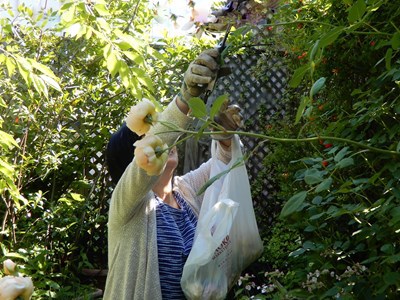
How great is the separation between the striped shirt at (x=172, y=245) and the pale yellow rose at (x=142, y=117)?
73cm

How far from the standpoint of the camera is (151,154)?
1.25 metres

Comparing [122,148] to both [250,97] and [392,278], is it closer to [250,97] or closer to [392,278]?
[392,278]

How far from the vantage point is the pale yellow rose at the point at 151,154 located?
49.5 inches

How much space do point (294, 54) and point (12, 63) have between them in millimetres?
1903

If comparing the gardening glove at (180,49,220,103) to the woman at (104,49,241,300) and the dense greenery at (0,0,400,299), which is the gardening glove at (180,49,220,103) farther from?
the dense greenery at (0,0,400,299)

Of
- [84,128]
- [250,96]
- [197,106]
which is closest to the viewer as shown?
[197,106]

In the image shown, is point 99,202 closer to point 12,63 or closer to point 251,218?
point 12,63

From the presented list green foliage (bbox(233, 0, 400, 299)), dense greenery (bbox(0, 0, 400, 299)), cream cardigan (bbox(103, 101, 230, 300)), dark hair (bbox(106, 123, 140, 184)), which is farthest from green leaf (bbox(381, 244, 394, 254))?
dense greenery (bbox(0, 0, 400, 299))

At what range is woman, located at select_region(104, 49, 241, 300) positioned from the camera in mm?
1850

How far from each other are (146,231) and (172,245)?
10 centimetres

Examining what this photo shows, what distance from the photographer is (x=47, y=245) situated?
3.97m

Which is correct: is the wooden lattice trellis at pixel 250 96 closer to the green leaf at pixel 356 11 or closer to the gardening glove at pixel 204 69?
the gardening glove at pixel 204 69

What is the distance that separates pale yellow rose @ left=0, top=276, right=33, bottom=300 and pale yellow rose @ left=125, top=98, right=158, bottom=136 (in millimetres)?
415

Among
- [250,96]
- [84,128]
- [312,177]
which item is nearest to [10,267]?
[312,177]
